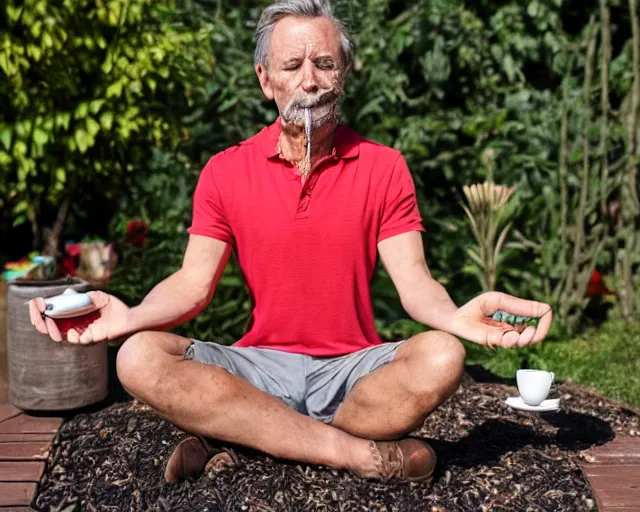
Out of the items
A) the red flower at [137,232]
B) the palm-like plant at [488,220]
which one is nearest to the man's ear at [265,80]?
the palm-like plant at [488,220]

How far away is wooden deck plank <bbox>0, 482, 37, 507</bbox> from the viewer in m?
3.01

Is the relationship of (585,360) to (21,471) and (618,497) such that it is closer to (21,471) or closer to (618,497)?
(618,497)

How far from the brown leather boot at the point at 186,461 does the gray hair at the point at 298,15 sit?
50.5 inches

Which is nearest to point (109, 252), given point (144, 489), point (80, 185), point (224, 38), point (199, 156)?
point (80, 185)

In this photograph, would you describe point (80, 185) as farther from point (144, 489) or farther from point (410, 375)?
point (410, 375)

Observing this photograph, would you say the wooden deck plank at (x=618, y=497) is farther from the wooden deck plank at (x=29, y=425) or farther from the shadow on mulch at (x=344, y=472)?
the wooden deck plank at (x=29, y=425)

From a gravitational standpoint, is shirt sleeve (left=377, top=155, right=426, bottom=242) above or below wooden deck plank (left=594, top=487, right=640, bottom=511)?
above

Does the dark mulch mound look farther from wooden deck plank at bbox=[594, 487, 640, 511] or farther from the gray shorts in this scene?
the gray shorts

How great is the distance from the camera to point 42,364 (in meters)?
3.74

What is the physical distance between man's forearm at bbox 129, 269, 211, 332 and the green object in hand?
96cm

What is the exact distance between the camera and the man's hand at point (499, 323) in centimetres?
263

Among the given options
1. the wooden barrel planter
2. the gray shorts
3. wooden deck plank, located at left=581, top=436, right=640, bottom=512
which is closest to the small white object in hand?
the gray shorts

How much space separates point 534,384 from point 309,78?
49.0 inches

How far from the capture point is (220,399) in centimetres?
291
